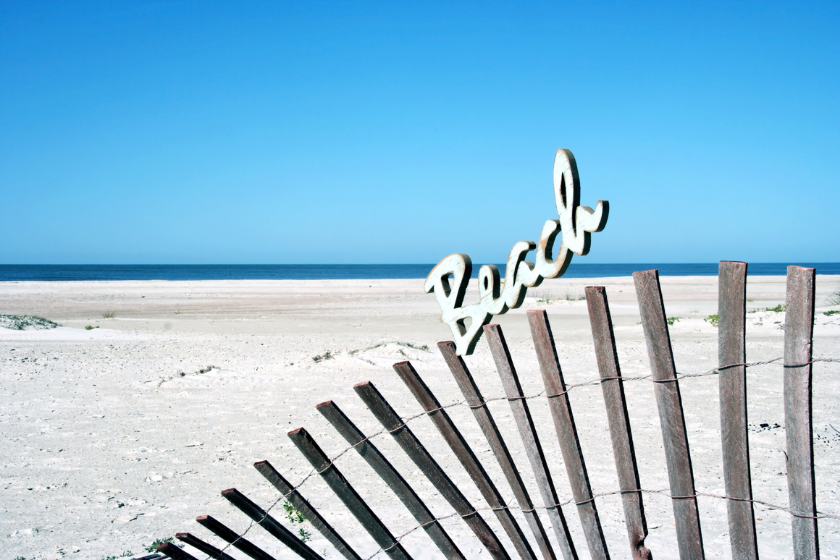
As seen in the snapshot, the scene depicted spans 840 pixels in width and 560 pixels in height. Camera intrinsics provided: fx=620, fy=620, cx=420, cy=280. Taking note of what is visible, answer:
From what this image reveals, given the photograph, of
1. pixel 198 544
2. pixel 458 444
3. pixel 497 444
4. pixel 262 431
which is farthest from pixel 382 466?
pixel 262 431

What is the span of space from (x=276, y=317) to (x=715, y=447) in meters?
18.5

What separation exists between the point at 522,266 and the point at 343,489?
151 centimetres

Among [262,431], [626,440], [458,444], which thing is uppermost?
[626,440]

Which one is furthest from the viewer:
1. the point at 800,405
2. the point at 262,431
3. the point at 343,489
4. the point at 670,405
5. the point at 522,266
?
the point at 262,431

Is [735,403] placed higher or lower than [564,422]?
higher

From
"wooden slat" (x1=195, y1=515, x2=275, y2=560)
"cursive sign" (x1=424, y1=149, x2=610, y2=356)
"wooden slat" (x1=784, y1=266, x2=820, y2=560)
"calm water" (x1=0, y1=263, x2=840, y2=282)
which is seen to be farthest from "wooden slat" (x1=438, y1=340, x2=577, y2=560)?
"calm water" (x1=0, y1=263, x2=840, y2=282)

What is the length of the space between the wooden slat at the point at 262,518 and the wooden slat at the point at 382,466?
1.49 ft

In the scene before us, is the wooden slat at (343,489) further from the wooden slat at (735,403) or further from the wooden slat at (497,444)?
the wooden slat at (735,403)

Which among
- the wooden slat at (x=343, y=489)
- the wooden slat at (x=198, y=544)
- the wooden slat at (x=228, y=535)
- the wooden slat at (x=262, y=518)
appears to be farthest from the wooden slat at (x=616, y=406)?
the wooden slat at (x=198, y=544)

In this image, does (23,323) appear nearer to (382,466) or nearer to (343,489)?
(343,489)

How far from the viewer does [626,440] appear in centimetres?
234

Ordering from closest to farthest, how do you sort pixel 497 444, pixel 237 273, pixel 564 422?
pixel 564 422, pixel 497 444, pixel 237 273

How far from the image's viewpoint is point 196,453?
265 inches

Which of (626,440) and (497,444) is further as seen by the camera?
(497,444)
